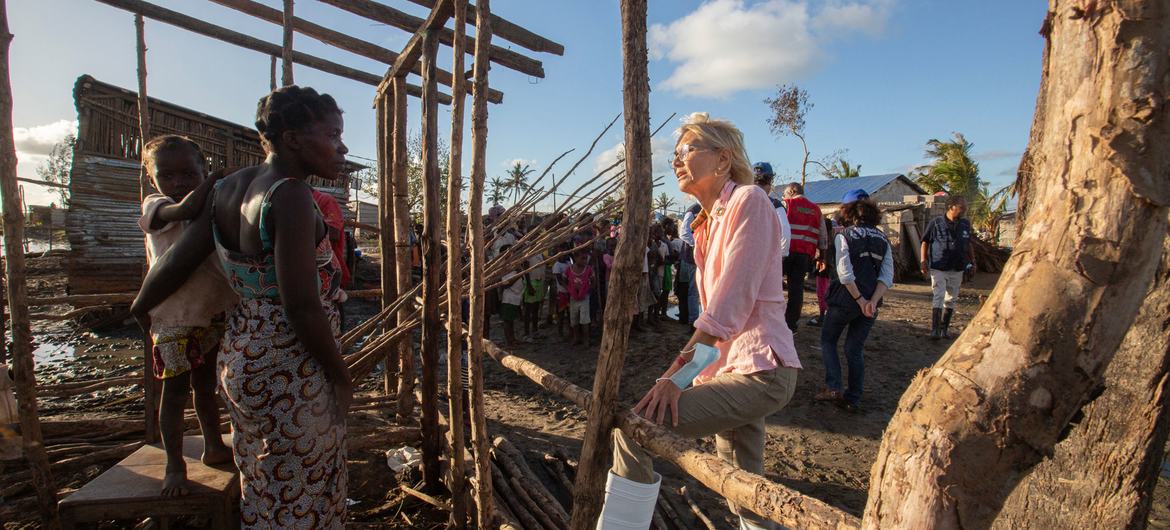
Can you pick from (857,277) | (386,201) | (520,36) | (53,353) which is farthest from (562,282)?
A: (53,353)

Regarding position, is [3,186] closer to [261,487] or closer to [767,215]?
[261,487]

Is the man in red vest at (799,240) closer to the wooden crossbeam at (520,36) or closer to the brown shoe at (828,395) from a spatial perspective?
the brown shoe at (828,395)

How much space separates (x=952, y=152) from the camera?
2362 cm

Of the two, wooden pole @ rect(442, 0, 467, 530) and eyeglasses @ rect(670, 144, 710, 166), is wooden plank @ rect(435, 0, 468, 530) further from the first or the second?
eyeglasses @ rect(670, 144, 710, 166)

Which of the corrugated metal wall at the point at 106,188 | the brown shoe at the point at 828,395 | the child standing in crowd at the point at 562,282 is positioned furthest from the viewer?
the corrugated metal wall at the point at 106,188

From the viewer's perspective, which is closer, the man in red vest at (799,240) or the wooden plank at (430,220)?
the wooden plank at (430,220)

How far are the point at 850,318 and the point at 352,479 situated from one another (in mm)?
4036

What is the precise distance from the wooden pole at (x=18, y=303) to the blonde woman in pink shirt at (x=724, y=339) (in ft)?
→ 9.13

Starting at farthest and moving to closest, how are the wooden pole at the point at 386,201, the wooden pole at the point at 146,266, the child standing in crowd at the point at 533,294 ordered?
1. the child standing in crowd at the point at 533,294
2. the wooden pole at the point at 386,201
3. the wooden pole at the point at 146,266

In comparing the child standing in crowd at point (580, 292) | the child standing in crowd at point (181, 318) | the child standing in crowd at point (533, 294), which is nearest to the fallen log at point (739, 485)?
the child standing in crowd at point (181, 318)

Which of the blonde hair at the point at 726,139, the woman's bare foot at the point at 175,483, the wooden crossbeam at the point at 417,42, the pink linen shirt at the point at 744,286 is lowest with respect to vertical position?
the woman's bare foot at the point at 175,483

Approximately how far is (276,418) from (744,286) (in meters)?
1.58

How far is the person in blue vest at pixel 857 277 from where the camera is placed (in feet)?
14.8

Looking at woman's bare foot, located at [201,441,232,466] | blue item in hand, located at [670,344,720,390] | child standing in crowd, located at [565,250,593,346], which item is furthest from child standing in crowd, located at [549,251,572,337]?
blue item in hand, located at [670,344,720,390]
